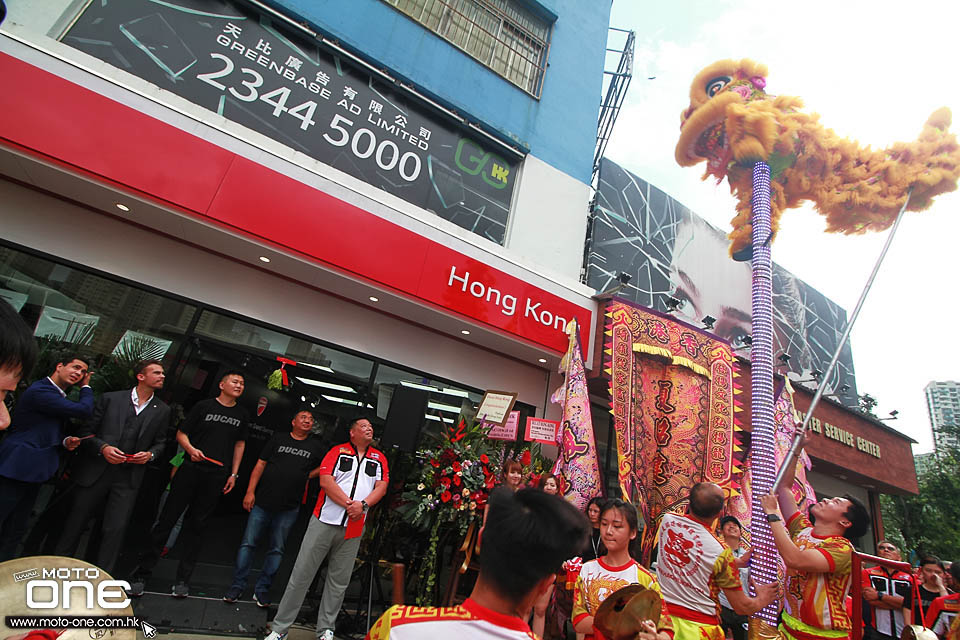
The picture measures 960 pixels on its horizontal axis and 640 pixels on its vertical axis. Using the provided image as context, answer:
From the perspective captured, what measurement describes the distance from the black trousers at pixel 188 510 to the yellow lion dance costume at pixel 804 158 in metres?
7.36

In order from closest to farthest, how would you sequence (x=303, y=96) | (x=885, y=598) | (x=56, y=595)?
1. (x=56, y=595)
2. (x=885, y=598)
3. (x=303, y=96)

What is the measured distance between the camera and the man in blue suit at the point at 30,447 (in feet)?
10.8

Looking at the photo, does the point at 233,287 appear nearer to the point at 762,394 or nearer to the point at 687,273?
the point at 762,394

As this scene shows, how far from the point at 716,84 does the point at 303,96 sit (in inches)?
249

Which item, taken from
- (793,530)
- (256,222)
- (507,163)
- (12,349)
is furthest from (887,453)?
(12,349)

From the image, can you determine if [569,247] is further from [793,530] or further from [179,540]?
[179,540]

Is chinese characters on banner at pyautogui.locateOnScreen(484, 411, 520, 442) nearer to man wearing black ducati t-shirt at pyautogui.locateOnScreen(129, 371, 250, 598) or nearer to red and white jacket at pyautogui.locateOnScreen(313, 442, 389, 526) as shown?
red and white jacket at pyautogui.locateOnScreen(313, 442, 389, 526)

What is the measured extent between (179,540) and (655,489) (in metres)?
5.39

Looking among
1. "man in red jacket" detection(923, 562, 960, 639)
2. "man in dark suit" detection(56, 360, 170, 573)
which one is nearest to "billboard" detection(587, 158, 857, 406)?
"man in red jacket" detection(923, 562, 960, 639)

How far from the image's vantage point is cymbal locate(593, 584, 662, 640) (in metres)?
1.74

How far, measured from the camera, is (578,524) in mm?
1432

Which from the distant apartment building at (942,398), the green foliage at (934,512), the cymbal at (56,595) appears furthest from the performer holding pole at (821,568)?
the distant apartment building at (942,398)

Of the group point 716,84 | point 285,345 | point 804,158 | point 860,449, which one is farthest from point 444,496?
point 860,449

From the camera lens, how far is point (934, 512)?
1227 cm
